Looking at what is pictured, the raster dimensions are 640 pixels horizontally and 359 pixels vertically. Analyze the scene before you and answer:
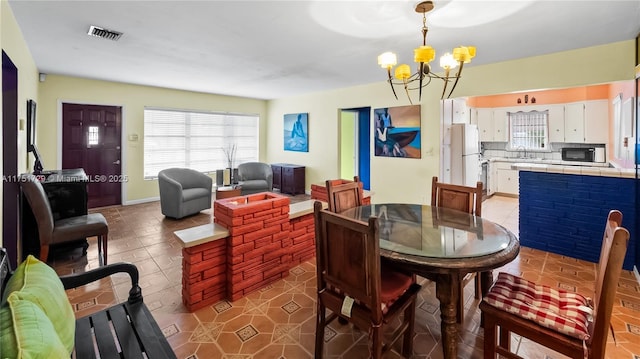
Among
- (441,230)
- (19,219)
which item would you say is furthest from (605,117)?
(19,219)

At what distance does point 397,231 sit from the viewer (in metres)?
A: 2.06

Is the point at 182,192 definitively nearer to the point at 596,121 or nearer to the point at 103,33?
the point at 103,33

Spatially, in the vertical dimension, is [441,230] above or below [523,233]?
above

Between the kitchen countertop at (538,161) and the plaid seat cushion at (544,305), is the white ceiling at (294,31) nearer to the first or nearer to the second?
the plaid seat cushion at (544,305)

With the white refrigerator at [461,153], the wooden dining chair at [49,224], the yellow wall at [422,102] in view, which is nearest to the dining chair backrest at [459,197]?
the yellow wall at [422,102]

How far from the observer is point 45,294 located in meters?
1.11

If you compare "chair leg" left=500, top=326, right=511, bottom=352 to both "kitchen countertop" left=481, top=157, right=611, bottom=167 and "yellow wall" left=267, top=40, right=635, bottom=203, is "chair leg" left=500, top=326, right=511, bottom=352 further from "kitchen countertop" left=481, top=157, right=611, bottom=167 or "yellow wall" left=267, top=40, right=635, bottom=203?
"kitchen countertop" left=481, top=157, right=611, bottom=167

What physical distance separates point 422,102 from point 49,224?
4.89m

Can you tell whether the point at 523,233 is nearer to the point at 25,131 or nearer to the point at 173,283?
the point at 173,283

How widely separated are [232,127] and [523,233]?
6282 mm

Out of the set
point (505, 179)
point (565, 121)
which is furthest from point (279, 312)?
point (565, 121)

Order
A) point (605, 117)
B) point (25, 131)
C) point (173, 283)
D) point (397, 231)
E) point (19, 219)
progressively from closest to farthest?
point (397, 231) → point (173, 283) → point (19, 219) → point (25, 131) → point (605, 117)

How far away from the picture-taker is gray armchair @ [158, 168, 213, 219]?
4707 millimetres

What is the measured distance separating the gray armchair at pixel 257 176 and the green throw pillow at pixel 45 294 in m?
4.71
